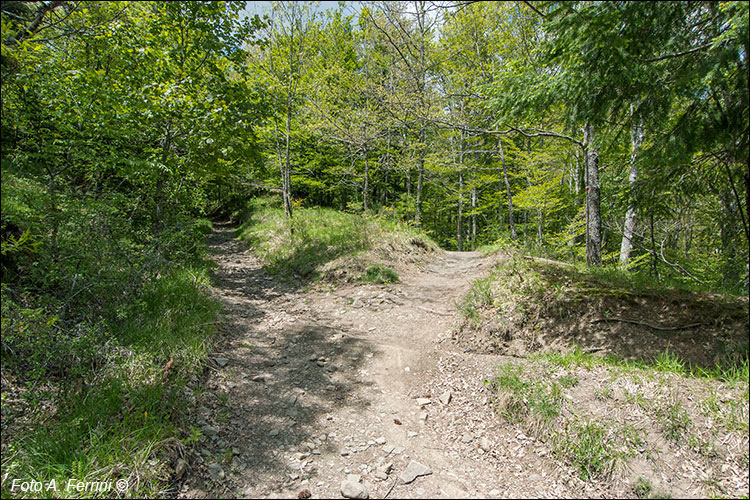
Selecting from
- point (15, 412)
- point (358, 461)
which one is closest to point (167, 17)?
point (15, 412)

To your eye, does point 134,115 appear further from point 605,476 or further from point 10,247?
point 605,476

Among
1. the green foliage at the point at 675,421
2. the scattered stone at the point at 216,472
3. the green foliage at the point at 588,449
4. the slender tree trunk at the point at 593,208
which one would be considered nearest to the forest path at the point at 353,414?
the scattered stone at the point at 216,472

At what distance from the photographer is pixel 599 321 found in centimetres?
451

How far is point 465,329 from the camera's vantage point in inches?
215

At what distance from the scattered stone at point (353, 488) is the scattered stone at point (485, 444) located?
1.32m

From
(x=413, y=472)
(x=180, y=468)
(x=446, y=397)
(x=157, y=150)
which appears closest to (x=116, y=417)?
(x=180, y=468)

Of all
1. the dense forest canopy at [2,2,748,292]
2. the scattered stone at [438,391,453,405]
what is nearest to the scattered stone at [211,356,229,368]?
the dense forest canopy at [2,2,748,292]

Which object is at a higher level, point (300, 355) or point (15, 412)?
point (15, 412)

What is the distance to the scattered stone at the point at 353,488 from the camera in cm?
269

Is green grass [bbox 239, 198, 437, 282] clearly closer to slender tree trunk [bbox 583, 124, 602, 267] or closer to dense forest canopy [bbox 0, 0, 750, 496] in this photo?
dense forest canopy [bbox 0, 0, 750, 496]

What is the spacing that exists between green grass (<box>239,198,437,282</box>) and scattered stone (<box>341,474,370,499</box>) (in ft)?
17.5

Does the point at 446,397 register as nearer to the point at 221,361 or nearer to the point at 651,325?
the point at 651,325

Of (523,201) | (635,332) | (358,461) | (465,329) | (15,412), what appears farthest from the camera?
(523,201)

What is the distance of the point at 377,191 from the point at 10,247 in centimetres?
2013
